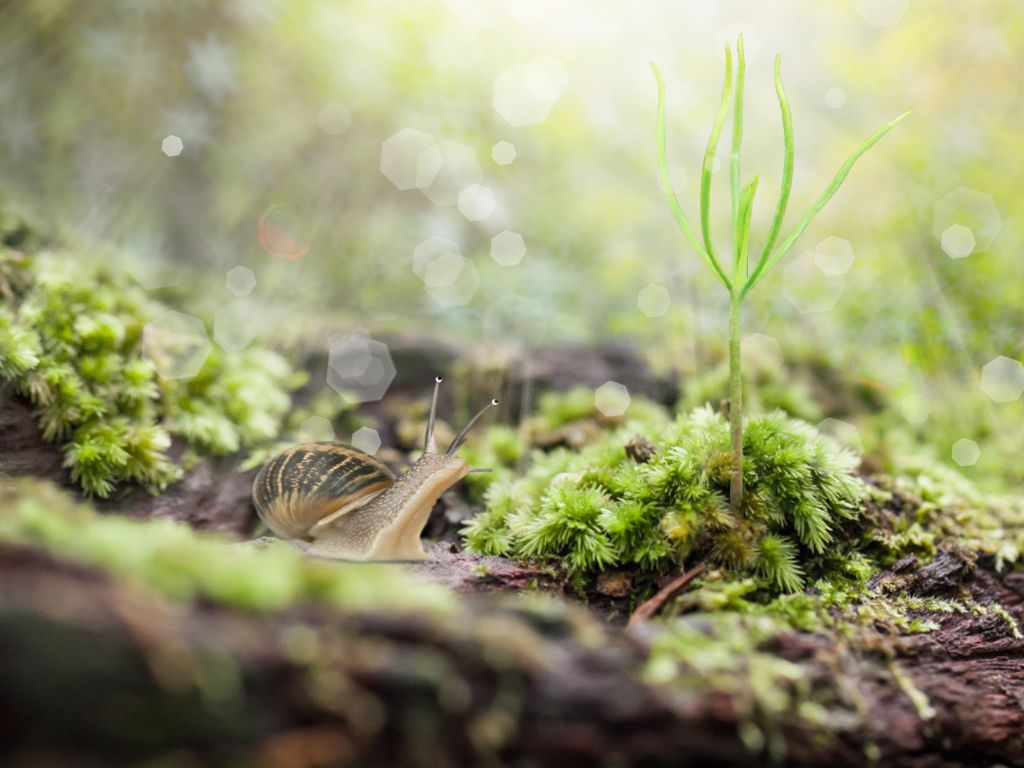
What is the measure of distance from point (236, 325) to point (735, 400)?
2.83 m

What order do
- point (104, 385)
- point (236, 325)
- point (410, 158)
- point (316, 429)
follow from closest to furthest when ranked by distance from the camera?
point (104, 385)
point (316, 429)
point (236, 325)
point (410, 158)

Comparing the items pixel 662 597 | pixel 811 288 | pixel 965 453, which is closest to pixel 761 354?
pixel 811 288

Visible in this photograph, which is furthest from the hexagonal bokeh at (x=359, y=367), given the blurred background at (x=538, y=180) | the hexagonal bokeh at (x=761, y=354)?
the hexagonal bokeh at (x=761, y=354)

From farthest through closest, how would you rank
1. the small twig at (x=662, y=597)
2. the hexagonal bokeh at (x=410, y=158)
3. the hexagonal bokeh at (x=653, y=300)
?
the hexagonal bokeh at (x=410, y=158), the hexagonal bokeh at (x=653, y=300), the small twig at (x=662, y=597)

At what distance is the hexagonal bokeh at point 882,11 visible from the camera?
546 cm

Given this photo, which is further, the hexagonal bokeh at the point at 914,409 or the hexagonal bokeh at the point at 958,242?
the hexagonal bokeh at the point at 958,242

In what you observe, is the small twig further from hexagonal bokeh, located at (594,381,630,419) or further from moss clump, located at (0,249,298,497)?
moss clump, located at (0,249,298,497)

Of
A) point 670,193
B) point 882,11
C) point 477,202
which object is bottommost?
point 670,193

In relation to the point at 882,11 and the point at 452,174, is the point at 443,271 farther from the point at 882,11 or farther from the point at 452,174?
the point at 882,11

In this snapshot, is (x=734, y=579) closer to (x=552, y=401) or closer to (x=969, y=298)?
(x=552, y=401)

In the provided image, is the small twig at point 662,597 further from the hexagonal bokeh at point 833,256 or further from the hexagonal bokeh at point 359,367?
the hexagonal bokeh at point 833,256

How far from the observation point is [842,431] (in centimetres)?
372

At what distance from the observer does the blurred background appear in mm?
3873

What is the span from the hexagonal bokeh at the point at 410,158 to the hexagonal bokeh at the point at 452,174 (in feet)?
0.19
